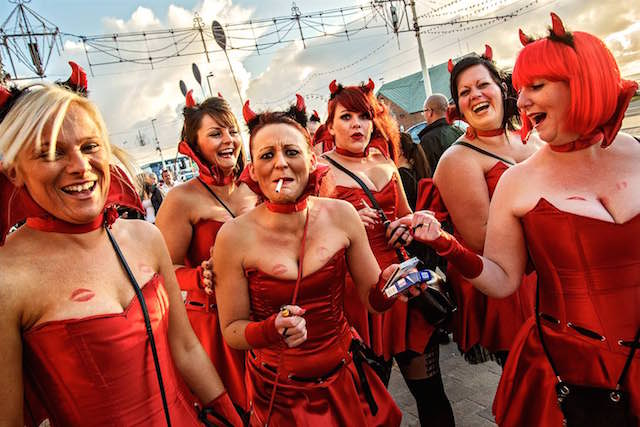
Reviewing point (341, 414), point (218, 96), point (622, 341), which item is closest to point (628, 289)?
point (622, 341)

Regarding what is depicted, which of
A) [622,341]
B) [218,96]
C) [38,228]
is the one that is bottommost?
[622,341]

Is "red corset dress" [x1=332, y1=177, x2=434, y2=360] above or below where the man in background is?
below

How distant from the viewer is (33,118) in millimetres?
1369

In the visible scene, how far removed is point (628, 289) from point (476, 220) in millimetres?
1053

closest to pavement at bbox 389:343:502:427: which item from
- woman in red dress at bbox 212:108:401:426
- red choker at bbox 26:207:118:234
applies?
woman in red dress at bbox 212:108:401:426

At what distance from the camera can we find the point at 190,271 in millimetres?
2604

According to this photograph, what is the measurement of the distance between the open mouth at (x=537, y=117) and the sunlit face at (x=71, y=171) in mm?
1740

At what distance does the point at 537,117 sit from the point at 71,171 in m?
1.84

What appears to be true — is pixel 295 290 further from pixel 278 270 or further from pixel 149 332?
pixel 149 332

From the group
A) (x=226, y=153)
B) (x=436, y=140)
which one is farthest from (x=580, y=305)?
(x=436, y=140)

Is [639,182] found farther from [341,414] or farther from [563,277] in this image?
[341,414]

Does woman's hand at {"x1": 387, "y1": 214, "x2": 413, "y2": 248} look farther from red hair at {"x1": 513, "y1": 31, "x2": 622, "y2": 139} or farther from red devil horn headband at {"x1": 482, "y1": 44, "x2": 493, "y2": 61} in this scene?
red devil horn headband at {"x1": 482, "y1": 44, "x2": 493, "y2": 61}

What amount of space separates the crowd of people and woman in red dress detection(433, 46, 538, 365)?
0.02 m

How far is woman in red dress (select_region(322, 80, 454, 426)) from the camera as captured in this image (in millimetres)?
2615
